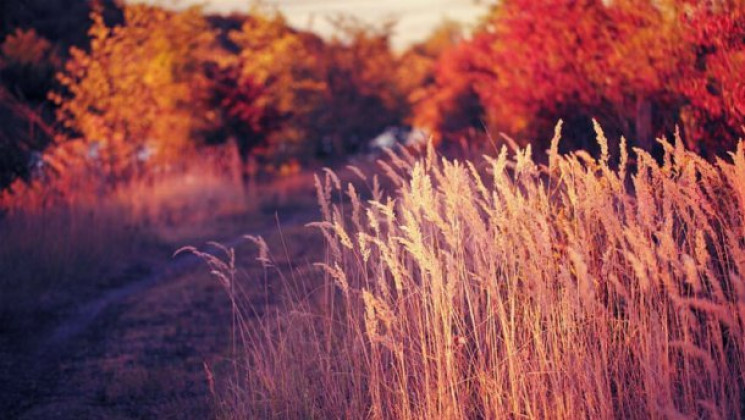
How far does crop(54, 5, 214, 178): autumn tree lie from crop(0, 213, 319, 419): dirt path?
5.39 metres

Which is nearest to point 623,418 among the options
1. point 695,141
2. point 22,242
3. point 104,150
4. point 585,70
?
point 695,141

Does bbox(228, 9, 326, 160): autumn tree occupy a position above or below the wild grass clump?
above

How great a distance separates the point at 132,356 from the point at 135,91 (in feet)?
36.4

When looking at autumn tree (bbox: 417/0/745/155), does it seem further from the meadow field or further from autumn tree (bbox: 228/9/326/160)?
autumn tree (bbox: 228/9/326/160)

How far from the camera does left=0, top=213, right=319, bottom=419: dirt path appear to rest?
5.78m

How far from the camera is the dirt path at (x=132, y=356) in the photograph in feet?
19.0

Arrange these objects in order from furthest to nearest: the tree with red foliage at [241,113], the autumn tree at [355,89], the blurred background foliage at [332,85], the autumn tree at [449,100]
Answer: the autumn tree at [355,89] → the autumn tree at [449,100] → the tree with red foliage at [241,113] → the blurred background foliage at [332,85]

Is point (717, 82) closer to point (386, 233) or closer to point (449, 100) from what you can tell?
point (386, 233)

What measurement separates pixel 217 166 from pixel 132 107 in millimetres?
2050

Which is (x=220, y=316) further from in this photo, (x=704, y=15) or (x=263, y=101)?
(x=263, y=101)

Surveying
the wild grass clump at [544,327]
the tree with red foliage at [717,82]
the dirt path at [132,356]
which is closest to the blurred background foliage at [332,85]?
the tree with red foliage at [717,82]

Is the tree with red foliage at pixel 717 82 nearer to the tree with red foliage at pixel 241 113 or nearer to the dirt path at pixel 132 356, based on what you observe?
the dirt path at pixel 132 356

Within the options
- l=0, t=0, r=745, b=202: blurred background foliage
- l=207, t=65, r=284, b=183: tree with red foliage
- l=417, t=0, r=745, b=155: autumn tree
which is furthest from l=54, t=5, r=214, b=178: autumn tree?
l=417, t=0, r=745, b=155: autumn tree

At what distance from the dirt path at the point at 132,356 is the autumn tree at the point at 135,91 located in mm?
5393
